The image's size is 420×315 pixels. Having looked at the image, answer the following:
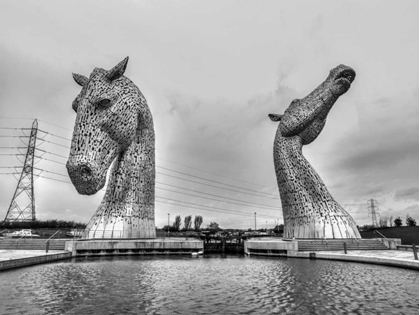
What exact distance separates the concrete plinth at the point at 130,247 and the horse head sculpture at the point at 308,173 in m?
6.73

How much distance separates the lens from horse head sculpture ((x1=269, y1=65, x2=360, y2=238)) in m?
18.9

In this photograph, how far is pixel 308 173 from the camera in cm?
2011

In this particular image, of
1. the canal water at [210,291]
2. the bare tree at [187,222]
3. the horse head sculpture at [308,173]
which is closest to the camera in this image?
the canal water at [210,291]

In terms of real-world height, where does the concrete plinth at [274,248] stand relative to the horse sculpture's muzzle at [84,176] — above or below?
below

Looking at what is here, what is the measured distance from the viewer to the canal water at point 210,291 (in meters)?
5.87

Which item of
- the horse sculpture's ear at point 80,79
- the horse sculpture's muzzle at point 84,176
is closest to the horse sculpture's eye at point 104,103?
the horse sculpture's ear at point 80,79

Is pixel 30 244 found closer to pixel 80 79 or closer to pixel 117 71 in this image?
pixel 80 79

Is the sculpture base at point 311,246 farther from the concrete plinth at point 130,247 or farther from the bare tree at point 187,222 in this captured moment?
the bare tree at point 187,222

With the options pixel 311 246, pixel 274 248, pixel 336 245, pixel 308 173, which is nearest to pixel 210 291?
pixel 274 248

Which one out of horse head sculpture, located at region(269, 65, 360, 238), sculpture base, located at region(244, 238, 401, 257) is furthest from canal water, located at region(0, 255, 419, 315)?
horse head sculpture, located at region(269, 65, 360, 238)

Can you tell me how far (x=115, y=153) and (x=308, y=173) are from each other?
12138 millimetres

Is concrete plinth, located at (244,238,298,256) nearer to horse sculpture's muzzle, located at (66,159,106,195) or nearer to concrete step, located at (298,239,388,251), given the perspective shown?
→ concrete step, located at (298,239,388,251)

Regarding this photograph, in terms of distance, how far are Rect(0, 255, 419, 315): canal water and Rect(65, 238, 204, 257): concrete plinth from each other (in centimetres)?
538

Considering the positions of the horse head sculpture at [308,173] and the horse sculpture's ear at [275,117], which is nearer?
the horse head sculpture at [308,173]
